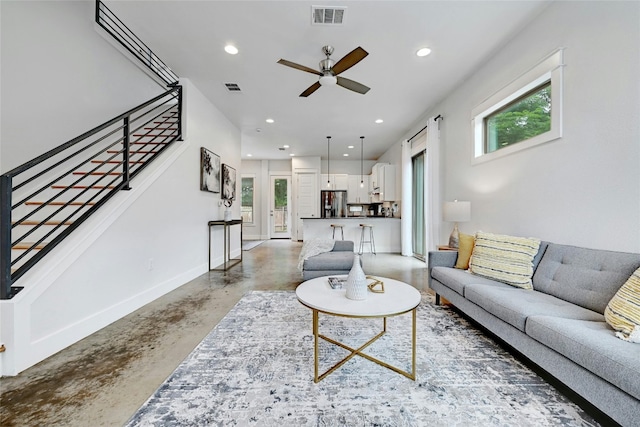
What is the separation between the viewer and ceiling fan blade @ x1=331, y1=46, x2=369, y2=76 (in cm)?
234

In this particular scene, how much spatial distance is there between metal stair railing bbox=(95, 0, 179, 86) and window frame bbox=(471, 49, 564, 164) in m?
4.32

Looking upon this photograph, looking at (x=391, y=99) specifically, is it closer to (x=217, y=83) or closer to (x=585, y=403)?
(x=217, y=83)

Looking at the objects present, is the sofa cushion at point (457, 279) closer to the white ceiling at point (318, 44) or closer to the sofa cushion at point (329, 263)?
the sofa cushion at point (329, 263)

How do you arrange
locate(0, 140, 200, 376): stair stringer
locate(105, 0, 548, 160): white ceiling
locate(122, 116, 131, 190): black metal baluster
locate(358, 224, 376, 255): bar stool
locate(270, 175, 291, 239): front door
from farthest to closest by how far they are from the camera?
locate(270, 175, 291, 239): front door < locate(358, 224, 376, 255): bar stool < locate(122, 116, 131, 190): black metal baluster < locate(105, 0, 548, 160): white ceiling < locate(0, 140, 200, 376): stair stringer

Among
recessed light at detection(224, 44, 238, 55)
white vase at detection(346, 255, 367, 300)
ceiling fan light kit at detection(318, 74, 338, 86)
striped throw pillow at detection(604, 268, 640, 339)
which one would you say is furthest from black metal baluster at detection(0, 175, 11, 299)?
striped throw pillow at detection(604, 268, 640, 339)

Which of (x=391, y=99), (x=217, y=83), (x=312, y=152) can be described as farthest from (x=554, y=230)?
(x=312, y=152)

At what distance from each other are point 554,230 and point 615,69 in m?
1.32

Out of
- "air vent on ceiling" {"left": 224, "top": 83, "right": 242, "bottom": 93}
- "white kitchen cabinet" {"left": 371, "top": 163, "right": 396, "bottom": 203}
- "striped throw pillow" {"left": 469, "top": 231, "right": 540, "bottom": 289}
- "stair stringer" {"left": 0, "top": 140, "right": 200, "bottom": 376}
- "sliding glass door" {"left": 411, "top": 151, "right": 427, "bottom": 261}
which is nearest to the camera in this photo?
"stair stringer" {"left": 0, "top": 140, "right": 200, "bottom": 376}

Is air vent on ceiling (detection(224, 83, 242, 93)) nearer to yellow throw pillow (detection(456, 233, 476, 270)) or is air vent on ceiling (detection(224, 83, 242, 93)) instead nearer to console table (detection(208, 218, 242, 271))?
console table (detection(208, 218, 242, 271))

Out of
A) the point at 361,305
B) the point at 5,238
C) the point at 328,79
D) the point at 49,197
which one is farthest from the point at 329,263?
the point at 49,197

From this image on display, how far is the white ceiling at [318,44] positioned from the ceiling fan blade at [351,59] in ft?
1.34

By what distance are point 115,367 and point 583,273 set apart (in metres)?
3.42

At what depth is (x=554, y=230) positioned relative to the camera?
2.35 m

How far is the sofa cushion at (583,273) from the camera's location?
163cm
